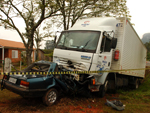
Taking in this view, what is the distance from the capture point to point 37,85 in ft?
13.1

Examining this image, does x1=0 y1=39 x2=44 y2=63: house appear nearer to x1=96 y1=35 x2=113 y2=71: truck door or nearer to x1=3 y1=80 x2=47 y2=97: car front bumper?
x1=3 y1=80 x2=47 y2=97: car front bumper

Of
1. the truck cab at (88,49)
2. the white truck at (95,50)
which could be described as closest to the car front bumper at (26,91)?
the white truck at (95,50)

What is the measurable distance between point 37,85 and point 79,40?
2.70 metres

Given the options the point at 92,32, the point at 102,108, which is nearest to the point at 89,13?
the point at 92,32

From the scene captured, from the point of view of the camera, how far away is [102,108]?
4.68 m

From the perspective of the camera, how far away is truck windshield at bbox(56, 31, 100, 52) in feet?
17.6

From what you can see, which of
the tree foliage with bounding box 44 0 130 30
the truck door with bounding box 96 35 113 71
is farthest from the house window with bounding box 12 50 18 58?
the truck door with bounding box 96 35 113 71

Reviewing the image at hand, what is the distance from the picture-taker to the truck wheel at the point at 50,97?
4.18m

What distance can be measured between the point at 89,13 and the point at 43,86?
12.8m

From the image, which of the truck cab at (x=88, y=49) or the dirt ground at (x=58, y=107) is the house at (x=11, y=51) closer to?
the truck cab at (x=88, y=49)

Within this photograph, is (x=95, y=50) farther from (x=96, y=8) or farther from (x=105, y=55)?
(x=96, y=8)

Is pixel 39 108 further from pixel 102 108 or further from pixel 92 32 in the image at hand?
pixel 92 32

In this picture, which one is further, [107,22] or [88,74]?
[107,22]

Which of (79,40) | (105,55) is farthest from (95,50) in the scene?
(79,40)
